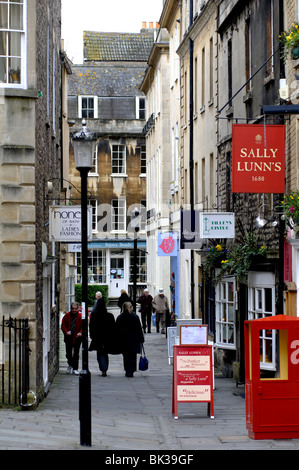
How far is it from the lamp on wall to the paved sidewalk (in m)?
0.33

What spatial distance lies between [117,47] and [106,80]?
7.94 metres

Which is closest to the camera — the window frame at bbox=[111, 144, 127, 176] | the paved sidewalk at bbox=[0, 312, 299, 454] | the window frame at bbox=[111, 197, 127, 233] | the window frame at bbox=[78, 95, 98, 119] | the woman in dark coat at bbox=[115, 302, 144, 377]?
the paved sidewalk at bbox=[0, 312, 299, 454]

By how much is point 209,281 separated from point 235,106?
5.48 meters

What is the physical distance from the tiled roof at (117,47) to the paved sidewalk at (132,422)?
168 ft

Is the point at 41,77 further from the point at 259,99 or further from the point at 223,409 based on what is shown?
the point at 223,409

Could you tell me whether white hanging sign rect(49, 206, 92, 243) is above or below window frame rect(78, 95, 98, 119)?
below

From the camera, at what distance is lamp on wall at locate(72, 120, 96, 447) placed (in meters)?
11.9

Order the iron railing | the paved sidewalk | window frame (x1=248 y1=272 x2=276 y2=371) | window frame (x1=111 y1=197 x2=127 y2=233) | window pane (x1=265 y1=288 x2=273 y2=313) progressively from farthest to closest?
window frame (x1=111 y1=197 x2=127 y2=233), window pane (x1=265 y1=288 x2=273 y2=313), window frame (x1=248 y1=272 x2=276 y2=371), the iron railing, the paved sidewalk

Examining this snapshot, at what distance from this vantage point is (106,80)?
63062mm

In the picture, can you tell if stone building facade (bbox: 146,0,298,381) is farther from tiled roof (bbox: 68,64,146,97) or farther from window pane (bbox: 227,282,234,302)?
tiled roof (bbox: 68,64,146,97)

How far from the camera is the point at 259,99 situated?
19078mm

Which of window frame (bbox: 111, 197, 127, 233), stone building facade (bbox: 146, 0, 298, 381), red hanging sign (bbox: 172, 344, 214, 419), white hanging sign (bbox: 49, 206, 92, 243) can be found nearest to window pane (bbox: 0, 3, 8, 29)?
white hanging sign (bbox: 49, 206, 92, 243)

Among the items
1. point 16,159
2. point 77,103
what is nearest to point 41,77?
point 16,159

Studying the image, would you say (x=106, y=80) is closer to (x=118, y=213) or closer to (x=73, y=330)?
(x=118, y=213)
